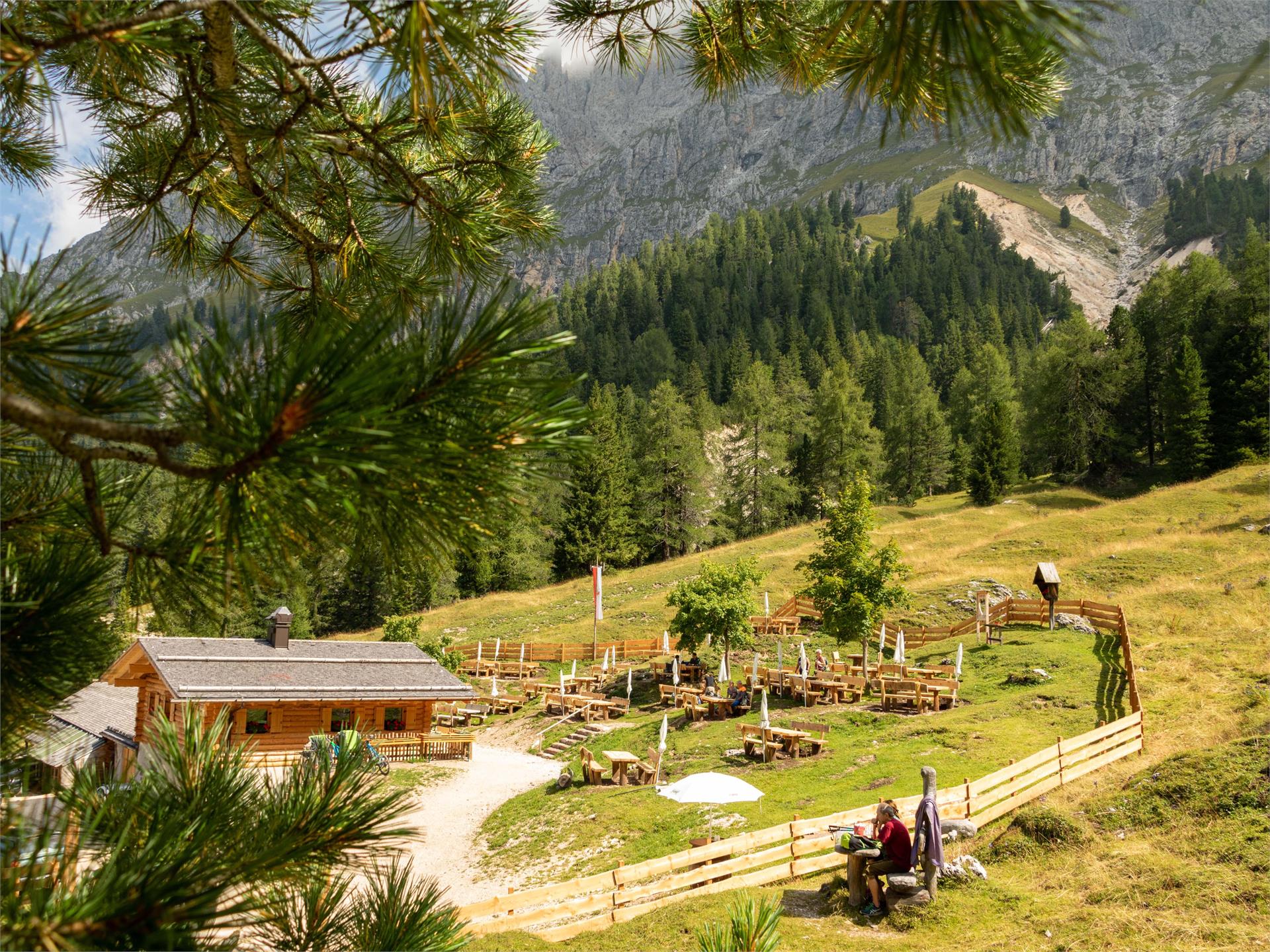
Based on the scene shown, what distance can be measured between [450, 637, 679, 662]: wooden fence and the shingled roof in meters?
8.59

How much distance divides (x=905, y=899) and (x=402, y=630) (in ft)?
100

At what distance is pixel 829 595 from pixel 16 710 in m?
25.3

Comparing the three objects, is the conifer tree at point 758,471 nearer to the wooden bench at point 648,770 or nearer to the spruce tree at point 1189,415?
the spruce tree at point 1189,415

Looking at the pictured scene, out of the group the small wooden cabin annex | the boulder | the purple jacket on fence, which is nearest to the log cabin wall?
the small wooden cabin annex

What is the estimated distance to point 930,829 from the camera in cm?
1004

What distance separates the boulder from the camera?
10023mm

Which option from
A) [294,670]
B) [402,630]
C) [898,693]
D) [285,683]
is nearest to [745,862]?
[898,693]

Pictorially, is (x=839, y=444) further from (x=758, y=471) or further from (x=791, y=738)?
(x=791, y=738)

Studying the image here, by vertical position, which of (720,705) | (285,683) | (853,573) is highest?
(853,573)

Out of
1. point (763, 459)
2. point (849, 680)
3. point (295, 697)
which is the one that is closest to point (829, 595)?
point (849, 680)

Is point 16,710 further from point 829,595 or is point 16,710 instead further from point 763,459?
point 763,459

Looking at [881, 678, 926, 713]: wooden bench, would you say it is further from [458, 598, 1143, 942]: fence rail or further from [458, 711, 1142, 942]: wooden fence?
[458, 711, 1142, 942]: wooden fence

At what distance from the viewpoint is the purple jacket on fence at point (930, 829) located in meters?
9.96

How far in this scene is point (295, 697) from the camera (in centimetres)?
2453
